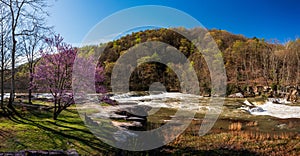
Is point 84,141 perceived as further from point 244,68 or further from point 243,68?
point 243,68

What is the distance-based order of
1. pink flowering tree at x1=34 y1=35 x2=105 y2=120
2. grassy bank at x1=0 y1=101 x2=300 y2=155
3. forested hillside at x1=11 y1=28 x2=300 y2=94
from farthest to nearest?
forested hillside at x1=11 y1=28 x2=300 y2=94, pink flowering tree at x1=34 y1=35 x2=105 y2=120, grassy bank at x1=0 y1=101 x2=300 y2=155

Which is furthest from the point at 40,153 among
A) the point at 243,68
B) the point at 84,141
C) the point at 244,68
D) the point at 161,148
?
the point at 243,68

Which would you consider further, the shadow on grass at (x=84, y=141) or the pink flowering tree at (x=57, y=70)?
the pink flowering tree at (x=57, y=70)

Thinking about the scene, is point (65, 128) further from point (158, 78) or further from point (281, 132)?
point (158, 78)

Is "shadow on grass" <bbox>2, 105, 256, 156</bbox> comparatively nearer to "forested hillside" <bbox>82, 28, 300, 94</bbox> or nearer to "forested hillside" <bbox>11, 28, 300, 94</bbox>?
"forested hillside" <bbox>82, 28, 300, 94</bbox>

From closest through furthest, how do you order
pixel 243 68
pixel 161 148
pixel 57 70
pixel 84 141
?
pixel 84 141, pixel 161 148, pixel 57 70, pixel 243 68

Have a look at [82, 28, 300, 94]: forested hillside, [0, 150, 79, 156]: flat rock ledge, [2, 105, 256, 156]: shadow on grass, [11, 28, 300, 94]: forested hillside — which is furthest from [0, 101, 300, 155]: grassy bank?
[11, 28, 300, 94]: forested hillside

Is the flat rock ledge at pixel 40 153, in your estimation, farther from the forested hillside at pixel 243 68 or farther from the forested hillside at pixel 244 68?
the forested hillside at pixel 243 68

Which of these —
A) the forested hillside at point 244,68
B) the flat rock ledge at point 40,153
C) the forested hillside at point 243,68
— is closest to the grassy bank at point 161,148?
the flat rock ledge at point 40,153

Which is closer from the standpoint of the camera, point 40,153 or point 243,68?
point 40,153

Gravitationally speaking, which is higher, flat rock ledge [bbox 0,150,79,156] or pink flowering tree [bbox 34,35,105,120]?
pink flowering tree [bbox 34,35,105,120]

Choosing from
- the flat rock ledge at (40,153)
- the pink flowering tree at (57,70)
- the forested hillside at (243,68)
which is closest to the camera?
the flat rock ledge at (40,153)

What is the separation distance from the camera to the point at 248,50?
49.7m

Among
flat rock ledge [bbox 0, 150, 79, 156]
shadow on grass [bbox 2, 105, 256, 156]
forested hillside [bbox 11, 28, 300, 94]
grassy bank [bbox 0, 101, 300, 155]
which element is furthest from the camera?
forested hillside [bbox 11, 28, 300, 94]
